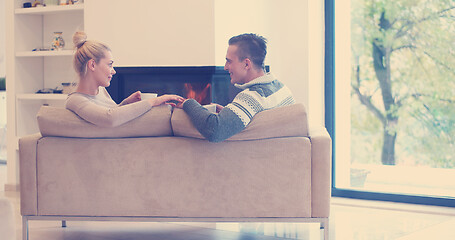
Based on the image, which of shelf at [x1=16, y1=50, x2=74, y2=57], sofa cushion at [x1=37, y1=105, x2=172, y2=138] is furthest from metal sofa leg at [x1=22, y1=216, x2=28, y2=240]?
shelf at [x1=16, y1=50, x2=74, y2=57]

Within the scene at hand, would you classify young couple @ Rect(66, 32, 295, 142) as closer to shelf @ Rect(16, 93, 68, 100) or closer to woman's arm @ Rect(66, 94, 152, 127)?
woman's arm @ Rect(66, 94, 152, 127)

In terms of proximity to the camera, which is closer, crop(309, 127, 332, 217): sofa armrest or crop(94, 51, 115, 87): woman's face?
crop(309, 127, 332, 217): sofa armrest

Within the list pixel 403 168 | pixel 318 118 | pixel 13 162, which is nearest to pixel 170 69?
pixel 318 118

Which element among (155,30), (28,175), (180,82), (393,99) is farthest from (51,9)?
(393,99)

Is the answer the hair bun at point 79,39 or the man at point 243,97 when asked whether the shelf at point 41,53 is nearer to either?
the hair bun at point 79,39

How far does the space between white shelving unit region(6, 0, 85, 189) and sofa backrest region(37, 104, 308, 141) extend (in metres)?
2.04

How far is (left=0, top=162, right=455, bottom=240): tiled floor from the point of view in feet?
11.5

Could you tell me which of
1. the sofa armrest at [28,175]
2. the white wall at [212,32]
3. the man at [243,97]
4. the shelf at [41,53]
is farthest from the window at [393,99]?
the sofa armrest at [28,175]

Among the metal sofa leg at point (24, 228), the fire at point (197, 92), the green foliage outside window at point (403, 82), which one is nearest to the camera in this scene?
the metal sofa leg at point (24, 228)

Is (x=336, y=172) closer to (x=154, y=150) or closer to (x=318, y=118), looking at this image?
(x=318, y=118)

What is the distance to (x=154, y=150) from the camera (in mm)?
3014

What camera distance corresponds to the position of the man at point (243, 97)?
2.88m

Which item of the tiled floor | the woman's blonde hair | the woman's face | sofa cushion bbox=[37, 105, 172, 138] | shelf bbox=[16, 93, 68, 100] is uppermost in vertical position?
the woman's blonde hair

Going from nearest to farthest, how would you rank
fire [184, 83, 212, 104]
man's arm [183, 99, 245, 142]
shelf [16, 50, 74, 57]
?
man's arm [183, 99, 245, 142] < fire [184, 83, 212, 104] < shelf [16, 50, 74, 57]
